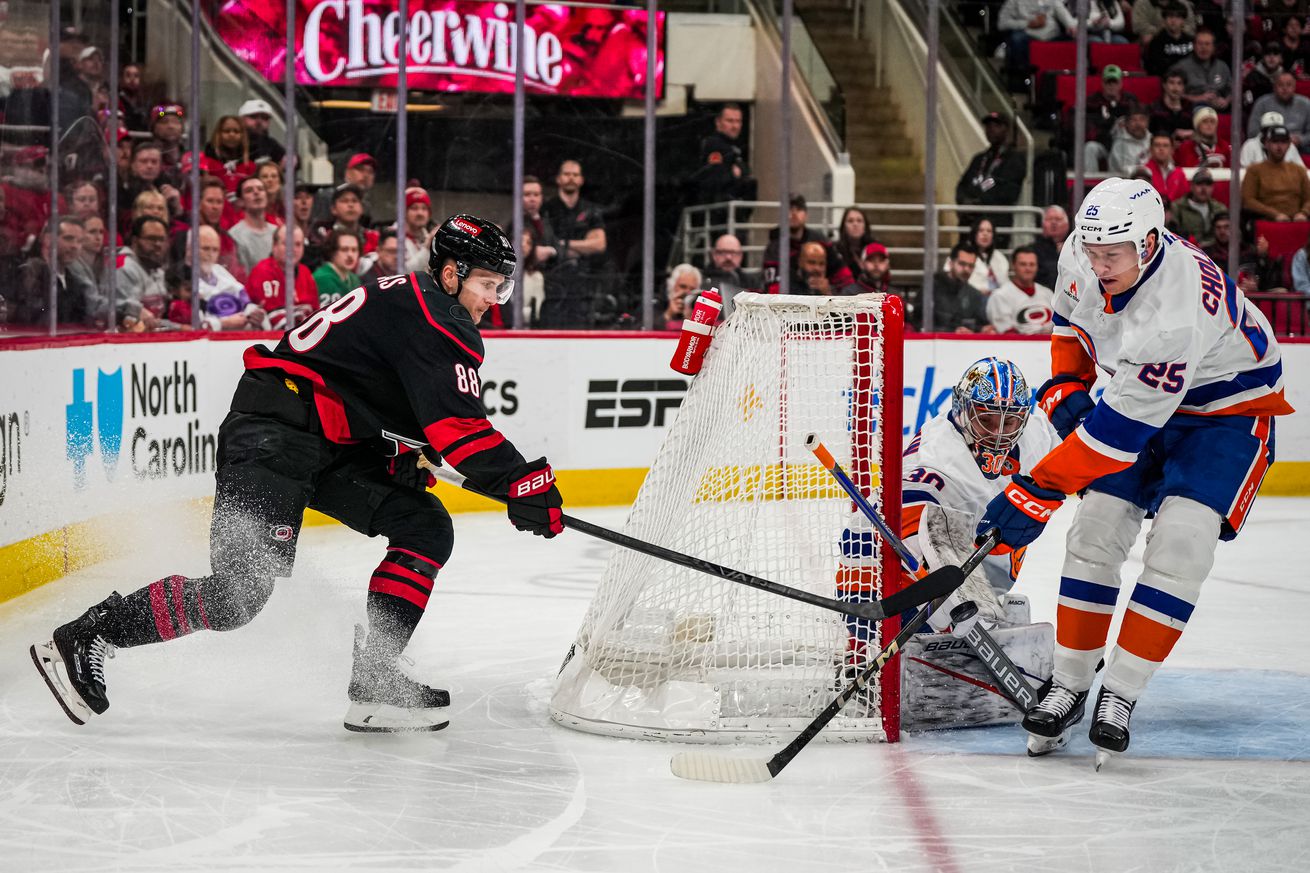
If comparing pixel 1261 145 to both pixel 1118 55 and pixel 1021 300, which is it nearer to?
Answer: pixel 1118 55

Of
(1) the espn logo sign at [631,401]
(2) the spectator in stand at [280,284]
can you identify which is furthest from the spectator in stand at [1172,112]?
(2) the spectator in stand at [280,284]

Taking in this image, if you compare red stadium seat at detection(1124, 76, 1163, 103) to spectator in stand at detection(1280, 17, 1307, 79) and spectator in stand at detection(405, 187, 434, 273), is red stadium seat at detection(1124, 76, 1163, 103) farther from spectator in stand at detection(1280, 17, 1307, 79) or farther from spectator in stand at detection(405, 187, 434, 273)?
spectator in stand at detection(405, 187, 434, 273)

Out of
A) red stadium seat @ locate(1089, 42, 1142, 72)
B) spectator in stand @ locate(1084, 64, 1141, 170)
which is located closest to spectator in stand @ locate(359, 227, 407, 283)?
spectator in stand @ locate(1084, 64, 1141, 170)

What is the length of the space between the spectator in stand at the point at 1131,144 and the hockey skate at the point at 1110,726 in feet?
17.6

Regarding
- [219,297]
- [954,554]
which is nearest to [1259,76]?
[219,297]

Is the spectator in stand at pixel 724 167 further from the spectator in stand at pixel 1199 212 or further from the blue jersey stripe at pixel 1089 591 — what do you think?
the blue jersey stripe at pixel 1089 591

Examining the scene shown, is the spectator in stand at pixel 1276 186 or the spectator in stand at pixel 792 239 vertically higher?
the spectator in stand at pixel 1276 186

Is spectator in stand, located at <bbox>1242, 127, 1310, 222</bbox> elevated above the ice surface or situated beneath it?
elevated above

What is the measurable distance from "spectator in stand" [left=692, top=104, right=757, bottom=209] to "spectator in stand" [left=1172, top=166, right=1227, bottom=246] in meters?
2.24

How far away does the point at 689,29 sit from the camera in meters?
7.39

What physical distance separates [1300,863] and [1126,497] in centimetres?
83

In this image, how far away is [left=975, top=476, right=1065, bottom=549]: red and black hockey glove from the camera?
2.93 meters

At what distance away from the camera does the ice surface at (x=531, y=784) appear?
96.3 inches

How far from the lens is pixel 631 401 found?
7000 mm
